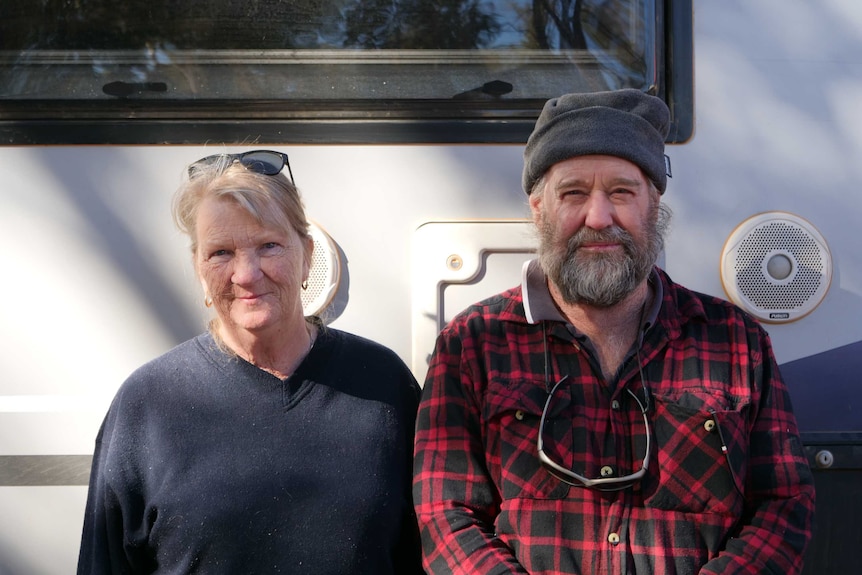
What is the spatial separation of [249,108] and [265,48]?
0.51ft

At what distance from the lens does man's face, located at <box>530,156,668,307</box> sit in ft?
5.89

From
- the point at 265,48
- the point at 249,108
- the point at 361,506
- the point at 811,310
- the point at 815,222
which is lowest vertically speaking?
the point at 361,506

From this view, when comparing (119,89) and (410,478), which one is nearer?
(410,478)

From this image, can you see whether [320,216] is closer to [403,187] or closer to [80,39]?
[403,187]

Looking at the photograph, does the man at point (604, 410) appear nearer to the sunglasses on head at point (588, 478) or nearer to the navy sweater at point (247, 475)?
the sunglasses on head at point (588, 478)

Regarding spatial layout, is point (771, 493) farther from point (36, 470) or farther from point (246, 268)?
point (36, 470)

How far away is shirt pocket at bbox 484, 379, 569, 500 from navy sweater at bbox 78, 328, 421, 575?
23cm

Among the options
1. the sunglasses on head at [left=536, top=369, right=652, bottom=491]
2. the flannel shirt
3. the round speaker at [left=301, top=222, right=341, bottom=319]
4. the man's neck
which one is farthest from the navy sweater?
the man's neck

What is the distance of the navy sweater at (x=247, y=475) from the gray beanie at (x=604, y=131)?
2.11 feet

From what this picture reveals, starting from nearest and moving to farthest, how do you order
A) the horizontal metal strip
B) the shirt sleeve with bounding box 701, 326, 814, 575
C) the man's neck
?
1. the shirt sleeve with bounding box 701, 326, 814, 575
2. the man's neck
3. the horizontal metal strip

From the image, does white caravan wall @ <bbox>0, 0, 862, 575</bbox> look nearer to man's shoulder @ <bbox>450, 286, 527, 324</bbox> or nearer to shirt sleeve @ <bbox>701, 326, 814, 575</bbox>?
man's shoulder @ <bbox>450, 286, 527, 324</bbox>

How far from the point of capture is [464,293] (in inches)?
82.6

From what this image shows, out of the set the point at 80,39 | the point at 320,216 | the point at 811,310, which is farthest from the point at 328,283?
the point at 811,310

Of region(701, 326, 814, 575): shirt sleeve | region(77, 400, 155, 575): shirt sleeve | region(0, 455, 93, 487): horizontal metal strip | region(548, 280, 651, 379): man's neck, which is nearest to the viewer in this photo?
region(701, 326, 814, 575): shirt sleeve
